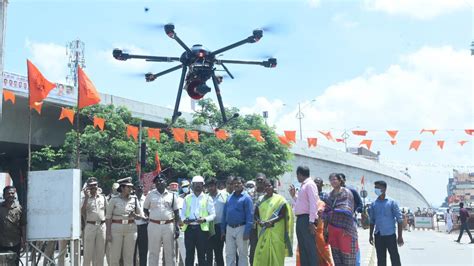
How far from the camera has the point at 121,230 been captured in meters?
9.12

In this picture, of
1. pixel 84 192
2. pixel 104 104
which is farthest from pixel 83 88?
pixel 104 104

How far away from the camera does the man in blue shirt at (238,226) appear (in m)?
8.40

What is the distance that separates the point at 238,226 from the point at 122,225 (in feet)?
6.91

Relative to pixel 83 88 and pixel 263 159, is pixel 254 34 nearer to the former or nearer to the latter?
pixel 83 88

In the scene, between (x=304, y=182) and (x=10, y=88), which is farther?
(x=10, y=88)

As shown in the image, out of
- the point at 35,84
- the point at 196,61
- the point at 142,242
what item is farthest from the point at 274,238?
the point at 196,61

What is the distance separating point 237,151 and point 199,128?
2667 mm

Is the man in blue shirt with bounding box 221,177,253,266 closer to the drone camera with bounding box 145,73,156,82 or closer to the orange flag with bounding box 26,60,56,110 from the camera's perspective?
the orange flag with bounding box 26,60,56,110

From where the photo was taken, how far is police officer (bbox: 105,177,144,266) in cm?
905

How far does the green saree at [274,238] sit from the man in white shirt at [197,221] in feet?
4.30

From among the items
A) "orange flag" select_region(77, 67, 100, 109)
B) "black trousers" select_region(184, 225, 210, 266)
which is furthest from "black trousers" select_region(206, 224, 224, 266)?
"orange flag" select_region(77, 67, 100, 109)

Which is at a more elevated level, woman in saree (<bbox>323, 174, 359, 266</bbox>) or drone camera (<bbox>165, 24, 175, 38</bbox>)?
drone camera (<bbox>165, 24, 175, 38</bbox>)

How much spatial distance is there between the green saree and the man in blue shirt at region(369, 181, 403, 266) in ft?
5.98

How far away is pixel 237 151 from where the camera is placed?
28906 mm
